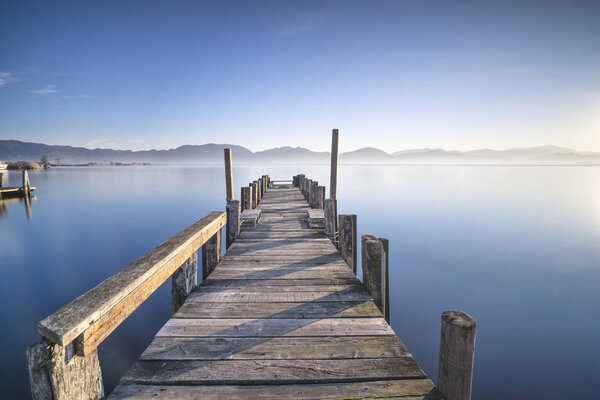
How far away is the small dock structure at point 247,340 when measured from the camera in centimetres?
180

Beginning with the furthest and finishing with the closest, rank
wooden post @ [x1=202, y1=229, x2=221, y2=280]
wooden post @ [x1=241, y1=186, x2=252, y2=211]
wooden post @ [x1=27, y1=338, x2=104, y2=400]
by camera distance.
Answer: wooden post @ [x1=241, y1=186, x2=252, y2=211] → wooden post @ [x1=202, y1=229, x2=221, y2=280] → wooden post @ [x1=27, y1=338, x2=104, y2=400]

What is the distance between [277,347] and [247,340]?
1.17 ft

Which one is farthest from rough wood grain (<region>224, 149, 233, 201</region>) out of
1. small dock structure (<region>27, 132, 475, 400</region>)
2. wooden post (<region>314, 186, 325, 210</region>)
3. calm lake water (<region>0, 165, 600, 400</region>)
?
small dock structure (<region>27, 132, 475, 400</region>)

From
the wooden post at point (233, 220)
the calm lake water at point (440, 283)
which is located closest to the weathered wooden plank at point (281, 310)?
the wooden post at point (233, 220)

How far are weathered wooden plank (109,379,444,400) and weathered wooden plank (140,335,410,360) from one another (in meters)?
0.33

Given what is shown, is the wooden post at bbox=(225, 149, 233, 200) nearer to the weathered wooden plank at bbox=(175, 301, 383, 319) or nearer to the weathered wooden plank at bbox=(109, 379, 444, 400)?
the weathered wooden plank at bbox=(175, 301, 383, 319)

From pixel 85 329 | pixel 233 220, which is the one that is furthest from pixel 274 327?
pixel 233 220

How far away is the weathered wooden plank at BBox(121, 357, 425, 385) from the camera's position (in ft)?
7.70

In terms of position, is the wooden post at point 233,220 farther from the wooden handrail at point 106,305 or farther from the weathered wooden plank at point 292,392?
the weathered wooden plank at point 292,392

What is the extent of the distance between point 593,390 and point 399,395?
719cm

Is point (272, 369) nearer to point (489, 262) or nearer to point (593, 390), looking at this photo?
point (593, 390)

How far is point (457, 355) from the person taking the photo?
6.96ft

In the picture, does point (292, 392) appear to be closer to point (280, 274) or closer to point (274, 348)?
point (274, 348)

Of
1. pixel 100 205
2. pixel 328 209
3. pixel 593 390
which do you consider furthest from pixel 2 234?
pixel 593 390
